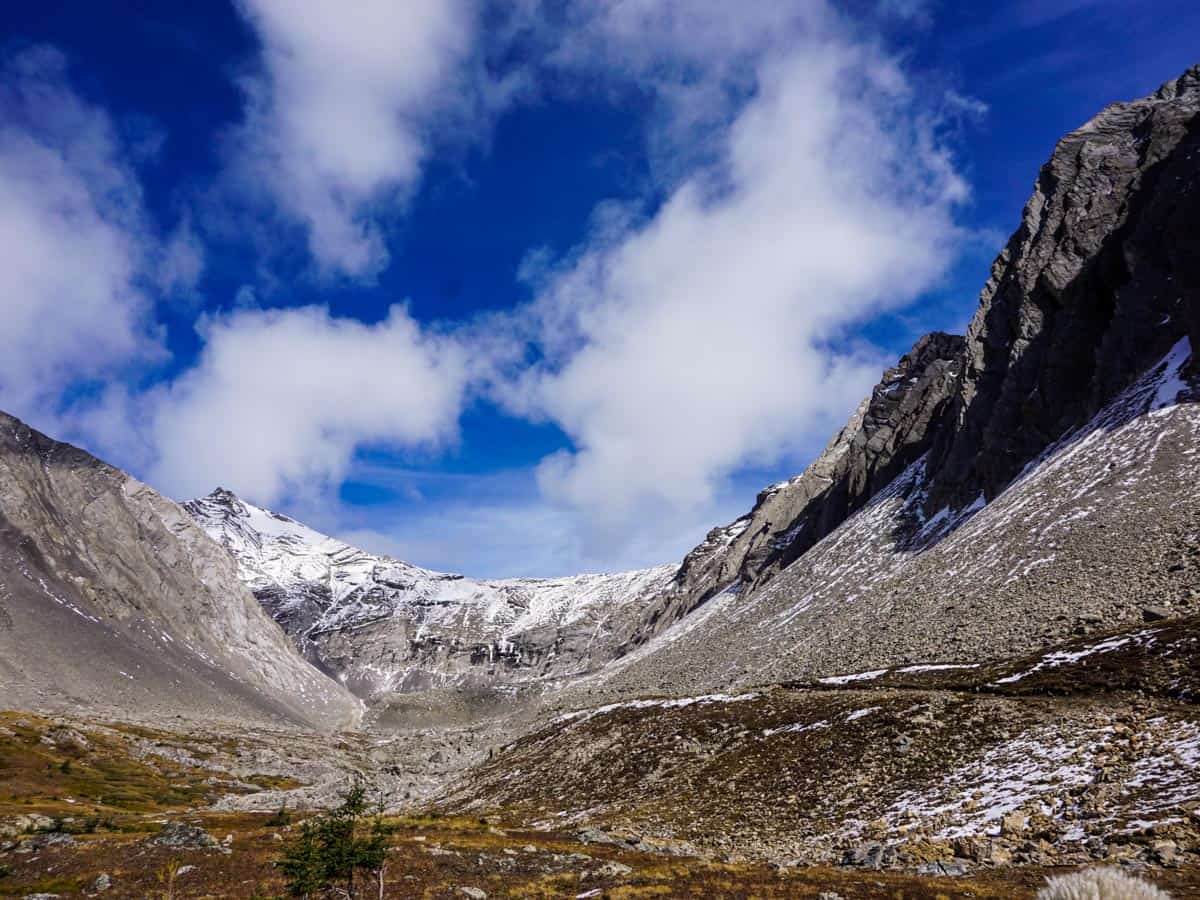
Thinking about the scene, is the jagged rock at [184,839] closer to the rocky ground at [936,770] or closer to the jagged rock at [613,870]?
the rocky ground at [936,770]

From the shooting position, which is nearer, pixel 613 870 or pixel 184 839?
pixel 613 870

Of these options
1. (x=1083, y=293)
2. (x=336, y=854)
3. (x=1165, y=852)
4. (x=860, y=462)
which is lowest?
(x=336, y=854)

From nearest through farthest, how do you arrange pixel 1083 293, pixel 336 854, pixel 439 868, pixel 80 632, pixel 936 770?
pixel 336 854, pixel 936 770, pixel 439 868, pixel 1083 293, pixel 80 632

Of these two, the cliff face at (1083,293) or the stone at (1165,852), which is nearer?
the stone at (1165,852)

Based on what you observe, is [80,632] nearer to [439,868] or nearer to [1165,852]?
[439,868]

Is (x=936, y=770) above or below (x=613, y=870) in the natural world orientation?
above

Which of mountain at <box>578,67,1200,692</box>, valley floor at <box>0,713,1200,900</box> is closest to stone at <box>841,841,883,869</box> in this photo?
valley floor at <box>0,713,1200,900</box>

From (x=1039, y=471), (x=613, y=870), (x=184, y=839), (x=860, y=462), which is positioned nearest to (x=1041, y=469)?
(x=1039, y=471)

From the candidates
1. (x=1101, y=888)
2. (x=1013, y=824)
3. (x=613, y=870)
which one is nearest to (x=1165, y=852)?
(x=1013, y=824)

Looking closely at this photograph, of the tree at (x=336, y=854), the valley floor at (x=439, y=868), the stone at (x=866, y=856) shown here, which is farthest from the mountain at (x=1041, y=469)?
the tree at (x=336, y=854)

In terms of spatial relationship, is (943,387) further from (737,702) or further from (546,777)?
(546,777)

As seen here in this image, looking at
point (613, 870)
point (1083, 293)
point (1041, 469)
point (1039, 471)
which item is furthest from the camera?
point (1083, 293)

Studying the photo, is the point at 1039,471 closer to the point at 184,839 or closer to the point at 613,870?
the point at 613,870

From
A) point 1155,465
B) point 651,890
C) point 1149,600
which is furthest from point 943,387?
point 651,890
